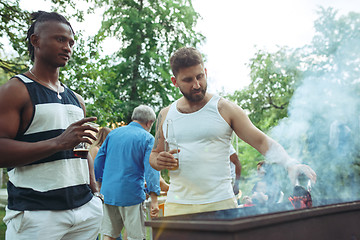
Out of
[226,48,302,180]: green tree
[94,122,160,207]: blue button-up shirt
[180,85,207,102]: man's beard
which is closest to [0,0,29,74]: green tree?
[94,122,160,207]: blue button-up shirt

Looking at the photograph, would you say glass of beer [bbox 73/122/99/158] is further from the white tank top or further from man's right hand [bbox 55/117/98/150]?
the white tank top

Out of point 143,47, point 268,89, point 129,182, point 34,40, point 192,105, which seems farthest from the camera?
point 268,89

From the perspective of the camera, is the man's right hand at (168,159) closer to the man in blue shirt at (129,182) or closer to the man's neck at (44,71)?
the man's neck at (44,71)

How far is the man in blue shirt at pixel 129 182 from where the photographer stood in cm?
426

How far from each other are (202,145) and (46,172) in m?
1.10

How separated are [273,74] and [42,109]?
18569 millimetres

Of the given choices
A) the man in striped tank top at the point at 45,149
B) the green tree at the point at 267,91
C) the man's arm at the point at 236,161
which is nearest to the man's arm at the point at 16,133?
the man in striped tank top at the point at 45,149

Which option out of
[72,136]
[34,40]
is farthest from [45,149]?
[34,40]

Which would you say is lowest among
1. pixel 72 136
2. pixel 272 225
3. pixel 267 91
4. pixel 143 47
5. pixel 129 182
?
pixel 129 182

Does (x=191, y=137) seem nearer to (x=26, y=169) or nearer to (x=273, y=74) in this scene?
(x=26, y=169)

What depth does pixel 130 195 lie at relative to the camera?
4242 mm

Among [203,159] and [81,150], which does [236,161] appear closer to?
[203,159]

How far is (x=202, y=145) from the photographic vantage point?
2363mm

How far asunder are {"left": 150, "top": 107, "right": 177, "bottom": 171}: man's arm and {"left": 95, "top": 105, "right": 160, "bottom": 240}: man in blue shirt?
1.59 meters
